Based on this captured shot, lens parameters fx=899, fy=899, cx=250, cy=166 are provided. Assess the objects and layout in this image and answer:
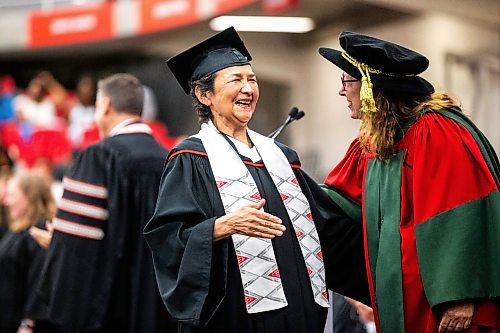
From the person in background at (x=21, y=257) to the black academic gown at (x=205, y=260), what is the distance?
2.45 m

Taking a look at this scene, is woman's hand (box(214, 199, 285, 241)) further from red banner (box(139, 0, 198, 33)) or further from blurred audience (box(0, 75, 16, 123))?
blurred audience (box(0, 75, 16, 123))

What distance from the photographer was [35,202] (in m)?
6.14

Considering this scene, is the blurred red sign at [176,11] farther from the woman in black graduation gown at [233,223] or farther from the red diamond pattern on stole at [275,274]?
the red diamond pattern on stole at [275,274]

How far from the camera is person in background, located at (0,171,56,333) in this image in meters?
5.93

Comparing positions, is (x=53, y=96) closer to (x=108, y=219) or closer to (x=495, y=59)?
(x=495, y=59)

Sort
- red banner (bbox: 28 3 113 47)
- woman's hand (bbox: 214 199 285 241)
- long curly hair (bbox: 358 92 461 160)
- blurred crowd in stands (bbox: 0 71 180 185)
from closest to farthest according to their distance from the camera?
woman's hand (bbox: 214 199 285 241) → long curly hair (bbox: 358 92 461 160) → blurred crowd in stands (bbox: 0 71 180 185) → red banner (bbox: 28 3 113 47)

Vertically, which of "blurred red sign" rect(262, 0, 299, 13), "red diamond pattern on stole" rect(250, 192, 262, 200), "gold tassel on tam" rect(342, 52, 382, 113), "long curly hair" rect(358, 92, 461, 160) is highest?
"blurred red sign" rect(262, 0, 299, 13)

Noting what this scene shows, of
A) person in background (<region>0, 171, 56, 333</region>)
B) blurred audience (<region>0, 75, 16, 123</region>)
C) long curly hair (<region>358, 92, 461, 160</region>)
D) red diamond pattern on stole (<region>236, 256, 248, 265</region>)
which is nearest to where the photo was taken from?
red diamond pattern on stole (<region>236, 256, 248, 265</region>)

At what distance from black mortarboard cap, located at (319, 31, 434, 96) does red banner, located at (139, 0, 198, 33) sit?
8.14m

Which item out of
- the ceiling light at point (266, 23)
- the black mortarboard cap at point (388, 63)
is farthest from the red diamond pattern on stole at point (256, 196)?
the ceiling light at point (266, 23)

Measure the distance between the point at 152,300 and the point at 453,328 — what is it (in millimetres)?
2056

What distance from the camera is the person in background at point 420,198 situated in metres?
3.45

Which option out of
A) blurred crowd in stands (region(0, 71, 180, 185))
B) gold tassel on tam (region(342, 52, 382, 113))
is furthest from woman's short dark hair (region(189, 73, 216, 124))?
blurred crowd in stands (region(0, 71, 180, 185))

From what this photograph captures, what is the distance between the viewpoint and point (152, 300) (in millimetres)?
5016
